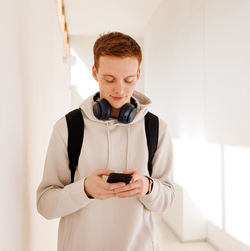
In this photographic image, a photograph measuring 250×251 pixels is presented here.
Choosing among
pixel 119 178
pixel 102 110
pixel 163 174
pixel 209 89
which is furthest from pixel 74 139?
pixel 209 89

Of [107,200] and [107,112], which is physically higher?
[107,112]

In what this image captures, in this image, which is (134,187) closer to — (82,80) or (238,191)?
(238,191)

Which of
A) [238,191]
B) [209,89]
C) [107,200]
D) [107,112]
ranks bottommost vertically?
[238,191]

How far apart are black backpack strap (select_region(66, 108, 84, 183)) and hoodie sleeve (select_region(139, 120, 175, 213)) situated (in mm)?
297

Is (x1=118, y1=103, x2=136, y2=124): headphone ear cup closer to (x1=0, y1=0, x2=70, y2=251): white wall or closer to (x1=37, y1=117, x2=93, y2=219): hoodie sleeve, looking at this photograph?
(x1=37, y1=117, x2=93, y2=219): hoodie sleeve

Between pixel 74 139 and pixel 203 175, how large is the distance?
7.55 feet

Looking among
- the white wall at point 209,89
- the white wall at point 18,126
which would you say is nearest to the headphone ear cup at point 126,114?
the white wall at point 18,126

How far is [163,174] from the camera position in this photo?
1057mm

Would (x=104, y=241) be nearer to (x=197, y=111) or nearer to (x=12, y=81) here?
(x=12, y=81)

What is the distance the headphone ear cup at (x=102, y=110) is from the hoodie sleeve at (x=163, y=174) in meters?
0.24

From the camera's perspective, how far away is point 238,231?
235 cm

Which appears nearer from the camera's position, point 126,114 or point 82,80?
point 126,114

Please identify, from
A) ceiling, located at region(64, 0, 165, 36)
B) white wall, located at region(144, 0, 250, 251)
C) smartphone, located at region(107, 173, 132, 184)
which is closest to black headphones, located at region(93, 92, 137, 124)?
smartphone, located at region(107, 173, 132, 184)

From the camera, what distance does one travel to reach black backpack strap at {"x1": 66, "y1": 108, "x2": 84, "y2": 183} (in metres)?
0.95
